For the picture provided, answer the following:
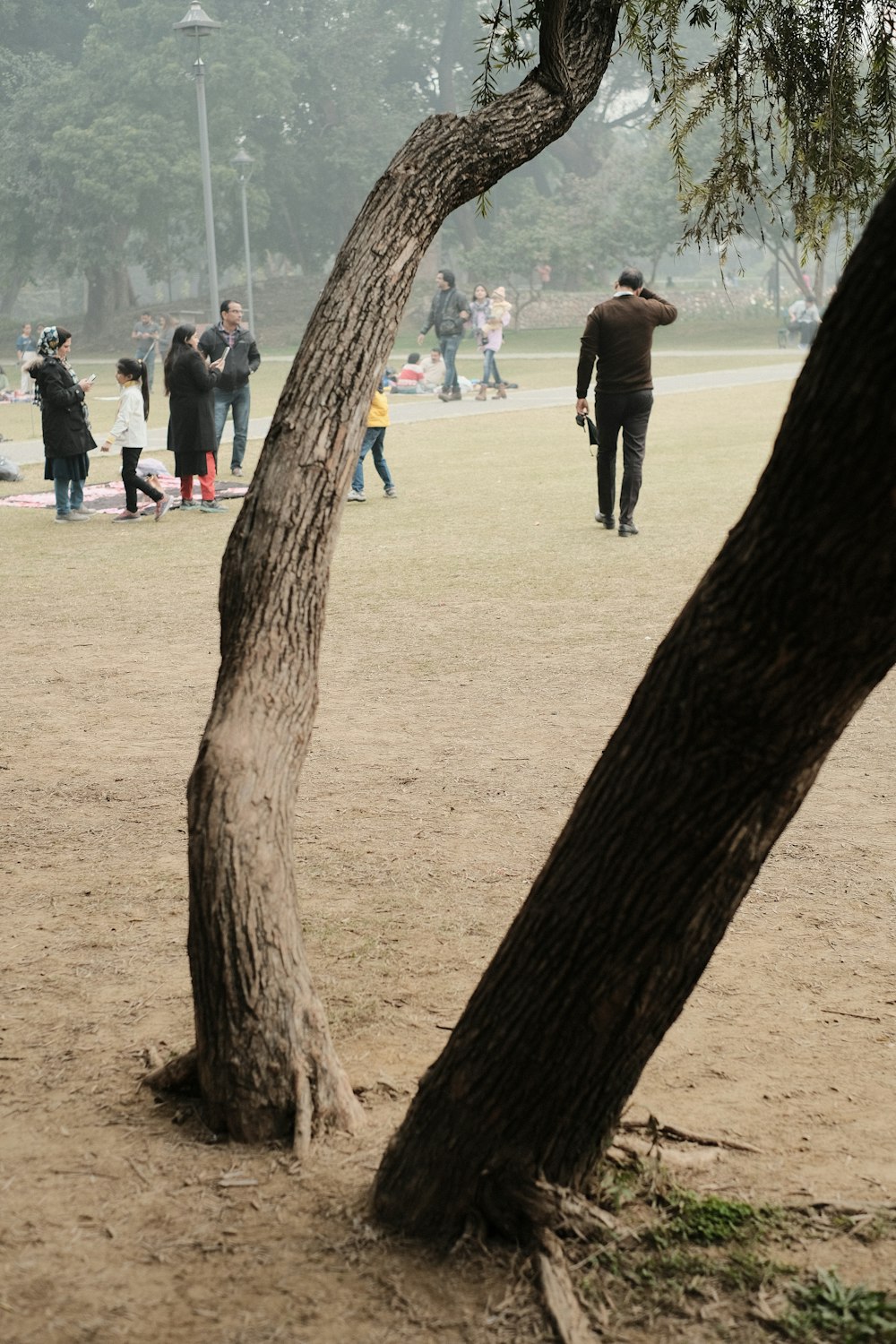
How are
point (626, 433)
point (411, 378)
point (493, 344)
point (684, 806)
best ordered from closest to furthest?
1. point (684, 806)
2. point (626, 433)
3. point (493, 344)
4. point (411, 378)

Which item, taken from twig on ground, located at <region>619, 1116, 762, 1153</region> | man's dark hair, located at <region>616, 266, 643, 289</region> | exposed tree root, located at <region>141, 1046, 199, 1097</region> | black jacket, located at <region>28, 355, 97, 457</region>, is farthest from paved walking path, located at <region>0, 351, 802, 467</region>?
twig on ground, located at <region>619, 1116, 762, 1153</region>

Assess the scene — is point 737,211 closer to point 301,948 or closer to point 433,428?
point 301,948

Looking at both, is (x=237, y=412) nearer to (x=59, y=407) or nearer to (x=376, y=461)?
(x=376, y=461)

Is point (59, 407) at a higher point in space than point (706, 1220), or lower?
higher

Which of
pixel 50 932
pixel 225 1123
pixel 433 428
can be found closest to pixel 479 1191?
pixel 225 1123

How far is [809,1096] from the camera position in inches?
157

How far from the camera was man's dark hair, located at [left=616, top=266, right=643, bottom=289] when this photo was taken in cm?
1152

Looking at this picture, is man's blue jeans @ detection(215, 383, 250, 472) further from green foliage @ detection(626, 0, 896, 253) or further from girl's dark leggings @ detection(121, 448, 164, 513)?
green foliage @ detection(626, 0, 896, 253)

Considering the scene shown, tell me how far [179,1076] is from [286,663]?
111cm

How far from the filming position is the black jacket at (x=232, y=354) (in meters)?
15.3

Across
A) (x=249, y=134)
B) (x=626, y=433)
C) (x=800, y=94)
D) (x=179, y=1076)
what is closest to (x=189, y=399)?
(x=626, y=433)

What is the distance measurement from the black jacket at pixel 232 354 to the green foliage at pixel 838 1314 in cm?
A: 1325

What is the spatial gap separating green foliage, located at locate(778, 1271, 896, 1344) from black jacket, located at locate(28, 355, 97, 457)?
11.5m

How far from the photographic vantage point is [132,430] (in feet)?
44.9
